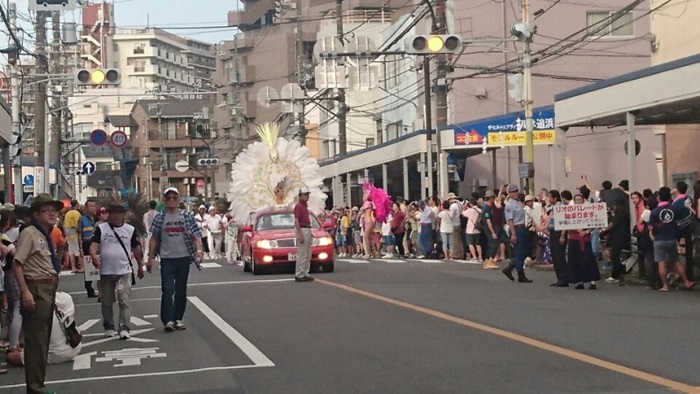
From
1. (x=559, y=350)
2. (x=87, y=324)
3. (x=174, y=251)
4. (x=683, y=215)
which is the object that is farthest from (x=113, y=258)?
(x=683, y=215)

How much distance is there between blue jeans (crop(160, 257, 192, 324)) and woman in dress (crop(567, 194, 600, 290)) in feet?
26.7

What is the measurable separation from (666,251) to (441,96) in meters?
21.6

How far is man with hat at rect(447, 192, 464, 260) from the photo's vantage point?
3183cm

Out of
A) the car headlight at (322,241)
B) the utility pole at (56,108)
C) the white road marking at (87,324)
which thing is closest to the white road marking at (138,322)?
the white road marking at (87,324)

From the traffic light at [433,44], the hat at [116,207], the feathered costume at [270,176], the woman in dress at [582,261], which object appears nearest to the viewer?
the hat at [116,207]

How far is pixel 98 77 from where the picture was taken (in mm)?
28375

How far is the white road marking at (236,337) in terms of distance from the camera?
11.9 m

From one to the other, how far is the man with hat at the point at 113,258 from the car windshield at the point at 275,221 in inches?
495

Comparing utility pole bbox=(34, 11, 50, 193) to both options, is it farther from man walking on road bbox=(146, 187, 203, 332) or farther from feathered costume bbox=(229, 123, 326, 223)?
man walking on road bbox=(146, 187, 203, 332)

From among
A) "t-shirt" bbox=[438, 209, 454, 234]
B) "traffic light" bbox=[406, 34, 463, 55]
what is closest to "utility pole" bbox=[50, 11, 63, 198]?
"t-shirt" bbox=[438, 209, 454, 234]

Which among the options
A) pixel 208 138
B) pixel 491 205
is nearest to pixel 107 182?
pixel 208 138

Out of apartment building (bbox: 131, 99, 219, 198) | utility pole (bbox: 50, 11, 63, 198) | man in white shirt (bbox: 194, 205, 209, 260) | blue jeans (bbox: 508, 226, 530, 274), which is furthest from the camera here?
apartment building (bbox: 131, 99, 219, 198)

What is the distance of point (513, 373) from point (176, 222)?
21.4 feet

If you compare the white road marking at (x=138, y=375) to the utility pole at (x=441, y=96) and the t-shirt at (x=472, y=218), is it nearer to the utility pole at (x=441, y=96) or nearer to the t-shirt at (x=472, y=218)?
the t-shirt at (x=472, y=218)
